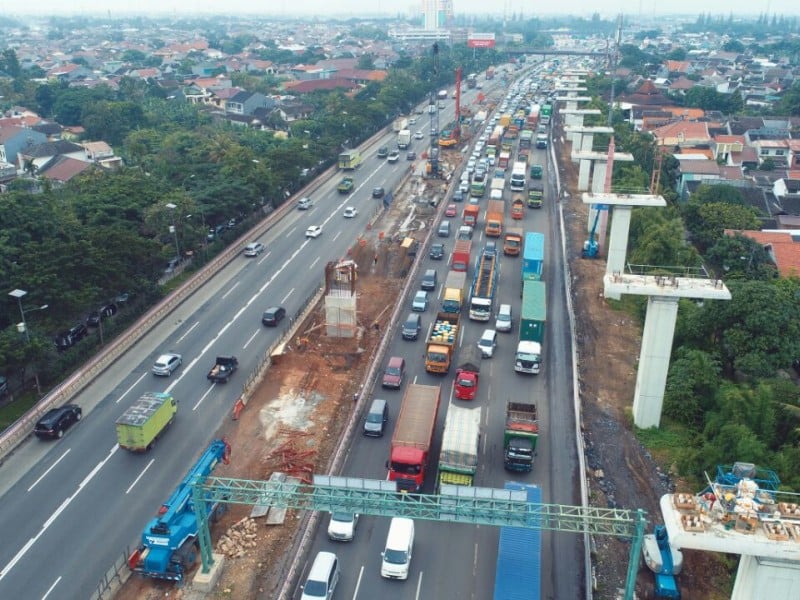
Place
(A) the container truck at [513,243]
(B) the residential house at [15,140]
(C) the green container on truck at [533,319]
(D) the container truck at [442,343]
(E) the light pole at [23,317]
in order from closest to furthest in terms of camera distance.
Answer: (E) the light pole at [23,317] → (D) the container truck at [442,343] → (C) the green container on truck at [533,319] → (A) the container truck at [513,243] → (B) the residential house at [15,140]

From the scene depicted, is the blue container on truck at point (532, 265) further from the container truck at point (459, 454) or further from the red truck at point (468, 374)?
the container truck at point (459, 454)

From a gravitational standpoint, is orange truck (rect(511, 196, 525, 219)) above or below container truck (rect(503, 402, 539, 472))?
above

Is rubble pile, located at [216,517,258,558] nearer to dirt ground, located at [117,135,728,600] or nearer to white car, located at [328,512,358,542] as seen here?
dirt ground, located at [117,135,728,600]

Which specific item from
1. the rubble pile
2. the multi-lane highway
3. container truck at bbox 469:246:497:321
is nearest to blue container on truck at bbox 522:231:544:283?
the multi-lane highway

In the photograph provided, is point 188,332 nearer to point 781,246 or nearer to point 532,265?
point 532,265

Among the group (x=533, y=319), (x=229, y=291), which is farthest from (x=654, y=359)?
(x=229, y=291)

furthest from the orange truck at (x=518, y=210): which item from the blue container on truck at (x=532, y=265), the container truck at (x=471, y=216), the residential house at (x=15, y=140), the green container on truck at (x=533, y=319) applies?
the residential house at (x=15, y=140)
